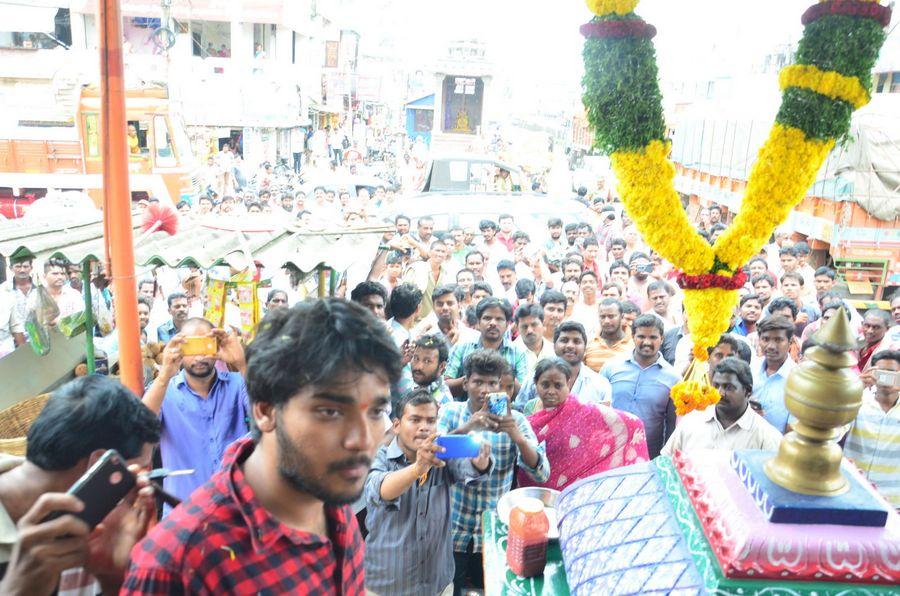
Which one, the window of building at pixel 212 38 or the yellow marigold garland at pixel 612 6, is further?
the window of building at pixel 212 38

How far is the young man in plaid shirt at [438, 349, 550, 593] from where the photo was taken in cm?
314

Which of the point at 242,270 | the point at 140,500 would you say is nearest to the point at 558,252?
the point at 242,270

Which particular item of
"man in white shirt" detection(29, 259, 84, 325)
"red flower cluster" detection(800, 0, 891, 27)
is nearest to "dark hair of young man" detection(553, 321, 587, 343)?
"red flower cluster" detection(800, 0, 891, 27)

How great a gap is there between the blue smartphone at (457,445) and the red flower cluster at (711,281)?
49.7 inches

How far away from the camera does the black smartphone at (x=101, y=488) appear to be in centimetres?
146

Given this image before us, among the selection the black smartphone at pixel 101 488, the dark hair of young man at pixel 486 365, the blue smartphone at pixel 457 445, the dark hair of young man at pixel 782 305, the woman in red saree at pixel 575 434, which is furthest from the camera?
the dark hair of young man at pixel 782 305

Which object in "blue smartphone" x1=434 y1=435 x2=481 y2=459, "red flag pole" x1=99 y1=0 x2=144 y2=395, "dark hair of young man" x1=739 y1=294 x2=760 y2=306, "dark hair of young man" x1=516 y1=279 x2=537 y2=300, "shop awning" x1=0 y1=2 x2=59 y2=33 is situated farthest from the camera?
"shop awning" x1=0 y1=2 x2=59 y2=33

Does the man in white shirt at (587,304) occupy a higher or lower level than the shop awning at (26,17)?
lower

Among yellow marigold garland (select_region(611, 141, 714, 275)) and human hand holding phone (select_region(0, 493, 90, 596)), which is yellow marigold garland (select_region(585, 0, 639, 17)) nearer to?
yellow marigold garland (select_region(611, 141, 714, 275))

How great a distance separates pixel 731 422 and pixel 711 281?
0.95m

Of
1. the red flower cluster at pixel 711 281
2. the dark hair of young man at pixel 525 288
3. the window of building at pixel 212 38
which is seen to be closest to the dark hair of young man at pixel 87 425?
the red flower cluster at pixel 711 281

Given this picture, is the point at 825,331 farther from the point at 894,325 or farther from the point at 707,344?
the point at 894,325

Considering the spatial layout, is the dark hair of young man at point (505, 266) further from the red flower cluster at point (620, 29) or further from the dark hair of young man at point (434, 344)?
the red flower cluster at point (620, 29)

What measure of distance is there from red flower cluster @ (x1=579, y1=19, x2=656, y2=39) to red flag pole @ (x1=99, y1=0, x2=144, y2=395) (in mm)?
2072
